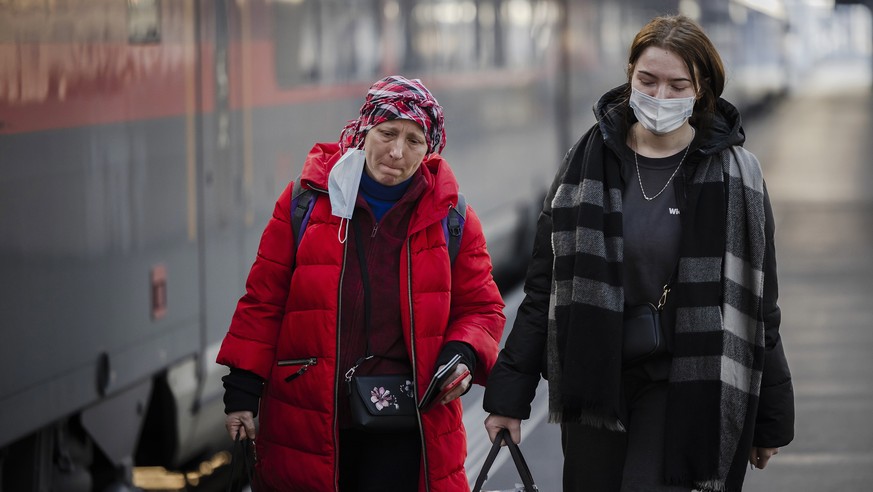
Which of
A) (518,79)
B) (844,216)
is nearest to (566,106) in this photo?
(518,79)

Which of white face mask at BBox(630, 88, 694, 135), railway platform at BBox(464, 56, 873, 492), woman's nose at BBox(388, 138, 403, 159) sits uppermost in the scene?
white face mask at BBox(630, 88, 694, 135)

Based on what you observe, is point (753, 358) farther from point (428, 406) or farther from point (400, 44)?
point (400, 44)

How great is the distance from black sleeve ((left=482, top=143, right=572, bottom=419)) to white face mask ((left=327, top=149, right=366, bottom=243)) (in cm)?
46

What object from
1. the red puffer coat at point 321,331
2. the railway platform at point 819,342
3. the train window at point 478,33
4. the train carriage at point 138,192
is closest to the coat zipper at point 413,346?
the red puffer coat at point 321,331

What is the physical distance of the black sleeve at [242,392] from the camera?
3.01 metres

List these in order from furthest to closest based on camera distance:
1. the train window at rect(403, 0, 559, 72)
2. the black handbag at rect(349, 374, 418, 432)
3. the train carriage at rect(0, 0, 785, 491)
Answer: the train window at rect(403, 0, 559, 72) < the train carriage at rect(0, 0, 785, 491) < the black handbag at rect(349, 374, 418, 432)

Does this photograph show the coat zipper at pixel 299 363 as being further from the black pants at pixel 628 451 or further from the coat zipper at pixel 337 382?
the black pants at pixel 628 451

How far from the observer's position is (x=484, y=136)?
9.41m

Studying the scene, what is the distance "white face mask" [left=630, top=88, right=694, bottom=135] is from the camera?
297cm

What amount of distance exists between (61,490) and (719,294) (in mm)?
2337

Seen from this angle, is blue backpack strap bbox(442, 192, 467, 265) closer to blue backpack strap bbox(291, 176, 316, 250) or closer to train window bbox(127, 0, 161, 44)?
blue backpack strap bbox(291, 176, 316, 250)

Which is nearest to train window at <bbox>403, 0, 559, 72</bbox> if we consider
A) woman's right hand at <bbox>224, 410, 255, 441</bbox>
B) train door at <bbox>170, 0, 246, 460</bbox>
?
train door at <bbox>170, 0, 246, 460</bbox>

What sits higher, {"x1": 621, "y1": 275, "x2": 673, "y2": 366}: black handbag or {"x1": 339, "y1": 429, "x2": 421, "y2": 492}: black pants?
{"x1": 621, "y1": 275, "x2": 673, "y2": 366}: black handbag

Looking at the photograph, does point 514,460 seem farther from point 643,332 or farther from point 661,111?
point 661,111
